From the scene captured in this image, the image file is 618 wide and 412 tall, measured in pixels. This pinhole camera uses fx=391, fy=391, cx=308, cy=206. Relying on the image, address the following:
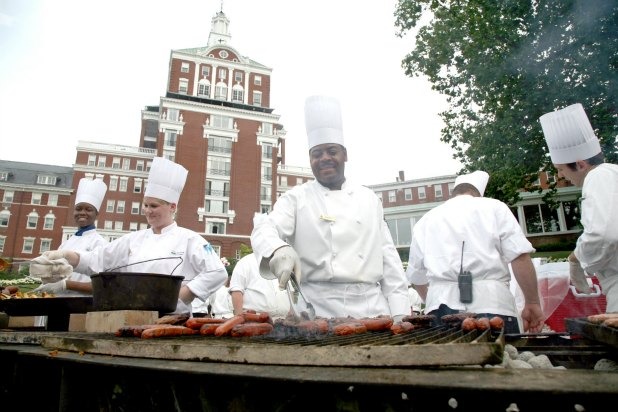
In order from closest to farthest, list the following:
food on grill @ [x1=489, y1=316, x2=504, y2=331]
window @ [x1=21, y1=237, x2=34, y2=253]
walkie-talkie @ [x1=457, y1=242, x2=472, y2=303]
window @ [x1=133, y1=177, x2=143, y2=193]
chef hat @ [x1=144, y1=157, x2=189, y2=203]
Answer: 1. food on grill @ [x1=489, y1=316, x2=504, y2=331]
2. walkie-talkie @ [x1=457, y1=242, x2=472, y2=303]
3. chef hat @ [x1=144, y1=157, x2=189, y2=203]
4. window @ [x1=21, y1=237, x2=34, y2=253]
5. window @ [x1=133, y1=177, x2=143, y2=193]

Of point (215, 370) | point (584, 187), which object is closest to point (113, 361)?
point (215, 370)

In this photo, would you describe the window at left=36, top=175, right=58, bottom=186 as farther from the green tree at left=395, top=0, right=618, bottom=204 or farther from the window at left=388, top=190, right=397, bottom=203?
the green tree at left=395, top=0, right=618, bottom=204

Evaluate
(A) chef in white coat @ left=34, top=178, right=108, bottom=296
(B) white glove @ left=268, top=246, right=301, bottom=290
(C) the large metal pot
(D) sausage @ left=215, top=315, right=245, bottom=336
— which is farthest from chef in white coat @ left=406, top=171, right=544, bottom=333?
(A) chef in white coat @ left=34, top=178, right=108, bottom=296

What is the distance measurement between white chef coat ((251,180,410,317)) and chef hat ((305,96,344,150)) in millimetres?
434

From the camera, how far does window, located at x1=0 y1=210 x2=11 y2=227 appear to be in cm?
4522

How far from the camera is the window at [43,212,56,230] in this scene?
151 ft

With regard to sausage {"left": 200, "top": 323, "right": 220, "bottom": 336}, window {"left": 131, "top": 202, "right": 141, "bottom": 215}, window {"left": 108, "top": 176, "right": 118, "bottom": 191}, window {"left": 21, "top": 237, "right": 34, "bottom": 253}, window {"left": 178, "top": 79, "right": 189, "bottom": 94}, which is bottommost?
sausage {"left": 200, "top": 323, "right": 220, "bottom": 336}

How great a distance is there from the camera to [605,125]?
1043cm

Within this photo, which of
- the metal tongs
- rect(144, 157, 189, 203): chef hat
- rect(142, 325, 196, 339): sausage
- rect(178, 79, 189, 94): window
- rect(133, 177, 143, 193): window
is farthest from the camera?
rect(133, 177, 143, 193): window

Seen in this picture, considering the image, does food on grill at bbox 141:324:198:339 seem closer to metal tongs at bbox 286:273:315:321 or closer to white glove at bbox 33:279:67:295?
metal tongs at bbox 286:273:315:321

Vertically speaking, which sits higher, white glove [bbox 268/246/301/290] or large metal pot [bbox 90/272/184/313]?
white glove [bbox 268/246/301/290]

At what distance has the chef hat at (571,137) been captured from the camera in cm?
329

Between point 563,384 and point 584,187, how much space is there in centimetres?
272

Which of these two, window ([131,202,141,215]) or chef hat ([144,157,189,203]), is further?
window ([131,202,141,215])
